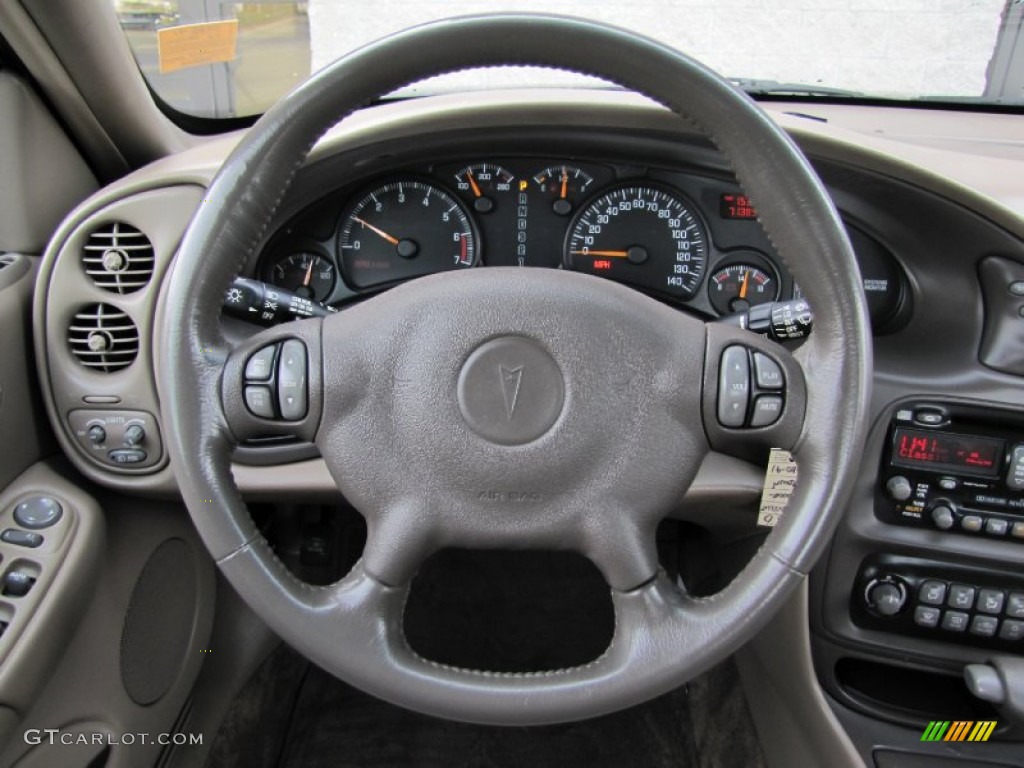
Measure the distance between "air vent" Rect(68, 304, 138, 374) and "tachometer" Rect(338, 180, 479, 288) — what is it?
0.38 m

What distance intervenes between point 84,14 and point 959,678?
191cm

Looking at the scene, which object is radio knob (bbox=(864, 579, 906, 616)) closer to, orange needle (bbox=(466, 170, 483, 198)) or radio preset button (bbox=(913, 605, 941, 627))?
radio preset button (bbox=(913, 605, 941, 627))

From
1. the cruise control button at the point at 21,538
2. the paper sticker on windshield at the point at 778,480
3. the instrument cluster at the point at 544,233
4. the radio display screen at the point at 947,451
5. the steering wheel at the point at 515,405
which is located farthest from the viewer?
the instrument cluster at the point at 544,233

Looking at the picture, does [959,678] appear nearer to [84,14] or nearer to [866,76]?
[866,76]

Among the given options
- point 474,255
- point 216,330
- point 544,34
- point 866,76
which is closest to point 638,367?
Answer: point 544,34

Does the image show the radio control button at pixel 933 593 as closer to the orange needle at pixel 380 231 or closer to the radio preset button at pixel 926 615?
the radio preset button at pixel 926 615

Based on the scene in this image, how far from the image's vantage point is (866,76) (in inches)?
72.0

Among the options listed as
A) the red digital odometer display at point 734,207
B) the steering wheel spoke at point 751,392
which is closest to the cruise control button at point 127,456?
the steering wheel spoke at point 751,392

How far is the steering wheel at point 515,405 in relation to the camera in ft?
2.80

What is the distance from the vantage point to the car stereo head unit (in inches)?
54.4

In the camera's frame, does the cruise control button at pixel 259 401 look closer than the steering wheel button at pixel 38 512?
Yes

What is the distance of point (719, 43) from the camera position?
1.82m

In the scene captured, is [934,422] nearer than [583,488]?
No

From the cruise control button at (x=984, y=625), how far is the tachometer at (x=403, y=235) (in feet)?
3.51
